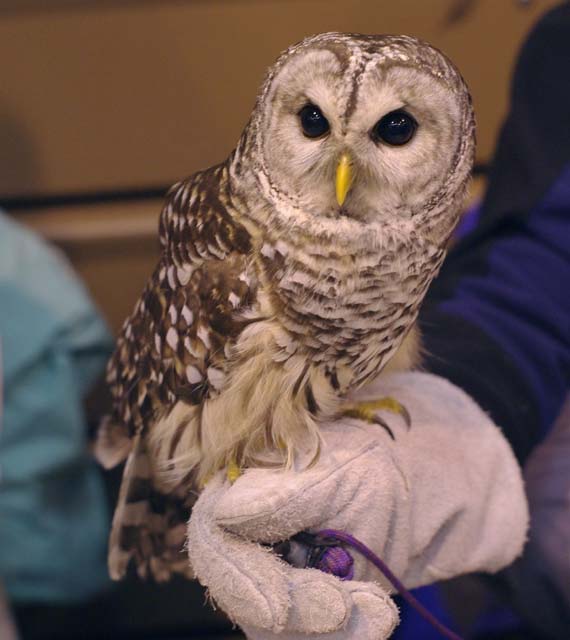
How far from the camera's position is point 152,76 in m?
1.25

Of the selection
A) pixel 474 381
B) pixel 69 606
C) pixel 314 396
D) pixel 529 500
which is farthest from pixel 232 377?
pixel 69 606

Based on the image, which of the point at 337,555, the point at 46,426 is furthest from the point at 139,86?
the point at 337,555

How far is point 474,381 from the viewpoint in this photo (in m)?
0.93

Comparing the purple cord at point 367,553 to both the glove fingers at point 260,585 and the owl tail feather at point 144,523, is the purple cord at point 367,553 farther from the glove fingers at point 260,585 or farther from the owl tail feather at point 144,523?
the owl tail feather at point 144,523

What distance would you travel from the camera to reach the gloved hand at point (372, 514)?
60 cm

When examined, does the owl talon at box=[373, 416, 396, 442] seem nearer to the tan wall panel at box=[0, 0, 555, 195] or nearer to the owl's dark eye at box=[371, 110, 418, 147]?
the owl's dark eye at box=[371, 110, 418, 147]

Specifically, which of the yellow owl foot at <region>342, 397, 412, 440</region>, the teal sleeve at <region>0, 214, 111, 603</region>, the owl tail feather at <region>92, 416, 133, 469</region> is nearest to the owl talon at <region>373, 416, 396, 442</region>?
the yellow owl foot at <region>342, 397, 412, 440</region>

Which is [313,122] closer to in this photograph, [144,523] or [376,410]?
[376,410]

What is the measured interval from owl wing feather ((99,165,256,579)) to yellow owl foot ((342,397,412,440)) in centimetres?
16

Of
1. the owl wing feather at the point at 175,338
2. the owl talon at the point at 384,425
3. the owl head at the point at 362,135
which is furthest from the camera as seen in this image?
the owl talon at the point at 384,425

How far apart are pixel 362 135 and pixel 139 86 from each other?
80 cm

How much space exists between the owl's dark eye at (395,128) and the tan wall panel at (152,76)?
61 cm

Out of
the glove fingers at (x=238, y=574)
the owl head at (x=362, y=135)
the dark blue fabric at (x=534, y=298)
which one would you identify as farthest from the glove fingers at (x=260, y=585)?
the dark blue fabric at (x=534, y=298)

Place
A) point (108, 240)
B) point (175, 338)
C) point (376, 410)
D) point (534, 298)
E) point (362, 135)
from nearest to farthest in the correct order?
point (362, 135), point (175, 338), point (376, 410), point (534, 298), point (108, 240)
